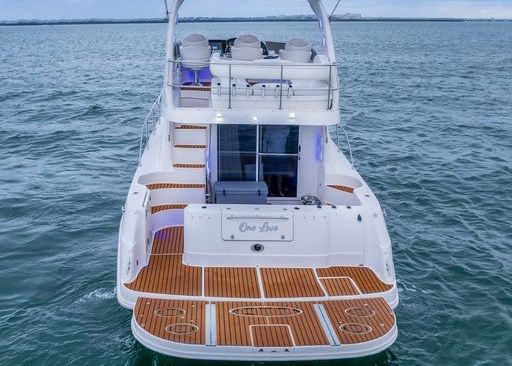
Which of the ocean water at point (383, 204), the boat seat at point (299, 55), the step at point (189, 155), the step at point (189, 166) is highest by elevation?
the boat seat at point (299, 55)

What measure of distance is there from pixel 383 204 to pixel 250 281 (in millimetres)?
7201

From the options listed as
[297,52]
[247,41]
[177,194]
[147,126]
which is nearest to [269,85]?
[177,194]

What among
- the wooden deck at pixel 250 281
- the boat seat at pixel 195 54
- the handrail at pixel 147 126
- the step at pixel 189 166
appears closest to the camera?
the wooden deck at pixel 250 281

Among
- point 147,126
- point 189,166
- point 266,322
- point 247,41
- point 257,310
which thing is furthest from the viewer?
point 247,41

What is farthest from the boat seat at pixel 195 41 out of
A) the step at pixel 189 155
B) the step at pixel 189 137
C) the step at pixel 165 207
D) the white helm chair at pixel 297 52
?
the step at pixel 165 207

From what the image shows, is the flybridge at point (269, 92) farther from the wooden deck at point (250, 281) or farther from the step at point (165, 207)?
the wooden deck at point (250, 281)

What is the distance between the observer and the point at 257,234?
27.7 feet

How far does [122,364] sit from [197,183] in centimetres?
371

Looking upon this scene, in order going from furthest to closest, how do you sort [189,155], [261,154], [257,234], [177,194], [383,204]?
[383,204]
[189,155]
[177,194]
[261,154]
[257,234]

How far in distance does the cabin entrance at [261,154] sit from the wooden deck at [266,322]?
3026mm

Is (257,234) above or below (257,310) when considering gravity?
above

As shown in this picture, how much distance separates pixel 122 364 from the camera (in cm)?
765

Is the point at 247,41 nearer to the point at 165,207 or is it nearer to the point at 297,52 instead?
the point at 297,52

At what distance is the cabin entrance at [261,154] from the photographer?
9.73 meters
